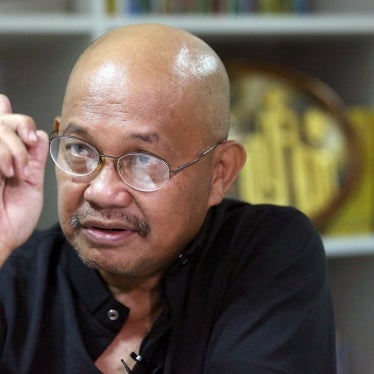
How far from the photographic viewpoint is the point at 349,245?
206cm

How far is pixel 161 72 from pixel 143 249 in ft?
0.87

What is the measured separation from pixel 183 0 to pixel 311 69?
0.52 m

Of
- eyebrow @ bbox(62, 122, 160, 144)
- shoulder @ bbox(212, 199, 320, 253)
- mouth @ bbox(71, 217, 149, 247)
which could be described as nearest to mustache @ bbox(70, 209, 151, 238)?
mouth @ bbox(71, 217, 149, 247)

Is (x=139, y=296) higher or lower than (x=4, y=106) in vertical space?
lower

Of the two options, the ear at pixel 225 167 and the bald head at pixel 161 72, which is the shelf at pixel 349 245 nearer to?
the ear at pixel 225 167

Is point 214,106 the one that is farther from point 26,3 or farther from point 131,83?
point 26,3

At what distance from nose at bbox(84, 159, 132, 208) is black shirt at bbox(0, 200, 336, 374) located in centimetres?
16

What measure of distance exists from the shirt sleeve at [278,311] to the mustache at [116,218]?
19 centimetres

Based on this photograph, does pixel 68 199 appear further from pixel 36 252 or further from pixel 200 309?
pixel 200 309

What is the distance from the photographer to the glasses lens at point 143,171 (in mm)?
1190

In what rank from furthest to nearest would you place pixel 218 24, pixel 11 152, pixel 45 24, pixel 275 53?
pixel 275 53 → pixel 218 24 → pixel 45 24 → pixel 11 152

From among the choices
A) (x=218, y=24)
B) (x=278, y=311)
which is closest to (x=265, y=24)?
(x=218, y=24)

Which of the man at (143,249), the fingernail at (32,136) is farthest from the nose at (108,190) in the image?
the fingernail at (32,136)

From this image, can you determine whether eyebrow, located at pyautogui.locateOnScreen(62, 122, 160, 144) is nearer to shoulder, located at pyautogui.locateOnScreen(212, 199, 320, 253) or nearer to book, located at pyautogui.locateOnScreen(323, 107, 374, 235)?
shoulder, located at pyautogui.locateOnScreen(212, 199, 320, 253)
